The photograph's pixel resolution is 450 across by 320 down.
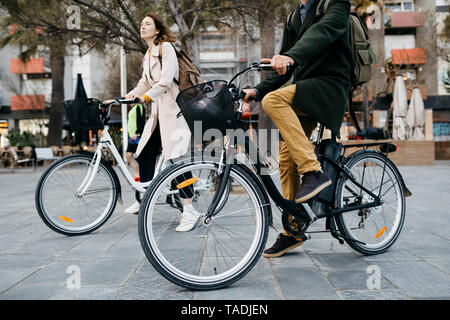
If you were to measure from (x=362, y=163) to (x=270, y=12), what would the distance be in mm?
5141

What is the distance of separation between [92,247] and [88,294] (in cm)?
124

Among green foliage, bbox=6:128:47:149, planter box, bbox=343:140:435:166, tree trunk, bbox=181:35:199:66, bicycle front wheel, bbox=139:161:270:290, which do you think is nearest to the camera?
bicycle front wheel, bbox=139:161:270:290

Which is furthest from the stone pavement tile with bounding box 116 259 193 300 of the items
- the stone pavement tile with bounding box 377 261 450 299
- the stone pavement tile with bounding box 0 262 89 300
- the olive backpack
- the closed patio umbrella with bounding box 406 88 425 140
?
the closed patio umbrella with bounding box 406 88 425 140

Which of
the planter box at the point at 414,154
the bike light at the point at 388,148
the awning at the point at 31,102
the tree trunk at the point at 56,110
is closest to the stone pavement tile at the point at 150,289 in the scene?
the bike light at the point at 388,148

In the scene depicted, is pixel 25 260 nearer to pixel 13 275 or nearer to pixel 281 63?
pixel 13 275

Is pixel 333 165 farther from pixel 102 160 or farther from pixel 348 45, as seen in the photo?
pixel 102 160

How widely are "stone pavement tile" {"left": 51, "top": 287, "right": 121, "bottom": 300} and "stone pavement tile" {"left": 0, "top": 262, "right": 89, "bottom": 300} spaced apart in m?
0.06

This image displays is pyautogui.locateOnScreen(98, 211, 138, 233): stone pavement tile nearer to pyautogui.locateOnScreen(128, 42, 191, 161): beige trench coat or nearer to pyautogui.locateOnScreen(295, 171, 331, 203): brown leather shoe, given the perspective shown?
pyautogui.locateOnScreen(128, 42, 191, 161): beige trench coat

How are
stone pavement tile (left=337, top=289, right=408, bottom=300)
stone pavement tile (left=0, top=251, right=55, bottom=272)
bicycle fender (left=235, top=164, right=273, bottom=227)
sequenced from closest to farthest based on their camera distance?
stone pavement tile (left=337, top=289, right=408, bottom=300) → bicycle fender (left=235, top=164, right=273, bottom=227) → stone pavement tile (left=0, top=251, right=55, bottom=272)

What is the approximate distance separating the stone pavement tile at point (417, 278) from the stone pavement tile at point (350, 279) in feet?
0.31

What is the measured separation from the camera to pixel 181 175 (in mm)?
2492

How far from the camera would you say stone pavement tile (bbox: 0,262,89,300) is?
238 centimetres

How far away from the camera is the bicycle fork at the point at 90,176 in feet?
13.1
